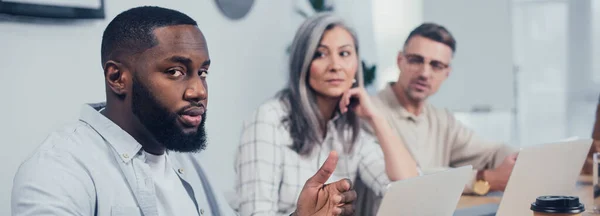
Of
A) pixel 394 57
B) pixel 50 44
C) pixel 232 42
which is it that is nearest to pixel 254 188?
pixel 232 42

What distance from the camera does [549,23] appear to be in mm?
4152

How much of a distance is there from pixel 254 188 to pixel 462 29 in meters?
1.93

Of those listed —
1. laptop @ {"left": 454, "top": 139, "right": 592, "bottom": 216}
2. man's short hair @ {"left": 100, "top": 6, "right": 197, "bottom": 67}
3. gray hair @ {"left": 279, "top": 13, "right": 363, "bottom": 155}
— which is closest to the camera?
man's short hair @ {"left": 100, "top": 6, "right": 197, "bottom": 67}

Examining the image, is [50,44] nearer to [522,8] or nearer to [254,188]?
[254,188]

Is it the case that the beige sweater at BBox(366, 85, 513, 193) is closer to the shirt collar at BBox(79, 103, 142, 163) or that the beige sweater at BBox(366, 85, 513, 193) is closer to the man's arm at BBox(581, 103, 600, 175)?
the man's arm at BBox(581, 103, 600, 175)

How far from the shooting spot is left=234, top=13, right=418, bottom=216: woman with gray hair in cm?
221

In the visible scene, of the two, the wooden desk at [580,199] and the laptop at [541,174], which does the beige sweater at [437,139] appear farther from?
the laptop at [541,174]

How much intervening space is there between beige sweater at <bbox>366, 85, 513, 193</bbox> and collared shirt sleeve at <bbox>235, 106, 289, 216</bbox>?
646 mm

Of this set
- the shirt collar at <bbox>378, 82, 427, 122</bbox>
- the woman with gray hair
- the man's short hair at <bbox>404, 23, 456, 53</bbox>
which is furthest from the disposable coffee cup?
the man's short hair at <bbox>404, 23, 456, 53</bbox>

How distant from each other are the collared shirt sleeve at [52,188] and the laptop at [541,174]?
94 cm

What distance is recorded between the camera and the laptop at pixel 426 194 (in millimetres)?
1326

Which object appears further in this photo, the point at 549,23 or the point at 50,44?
the point at 549,23

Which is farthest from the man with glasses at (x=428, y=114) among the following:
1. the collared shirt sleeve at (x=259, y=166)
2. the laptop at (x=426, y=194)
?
the laptop at (x=426, y=194)

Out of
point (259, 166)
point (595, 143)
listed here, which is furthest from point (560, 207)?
point (595, 143)
